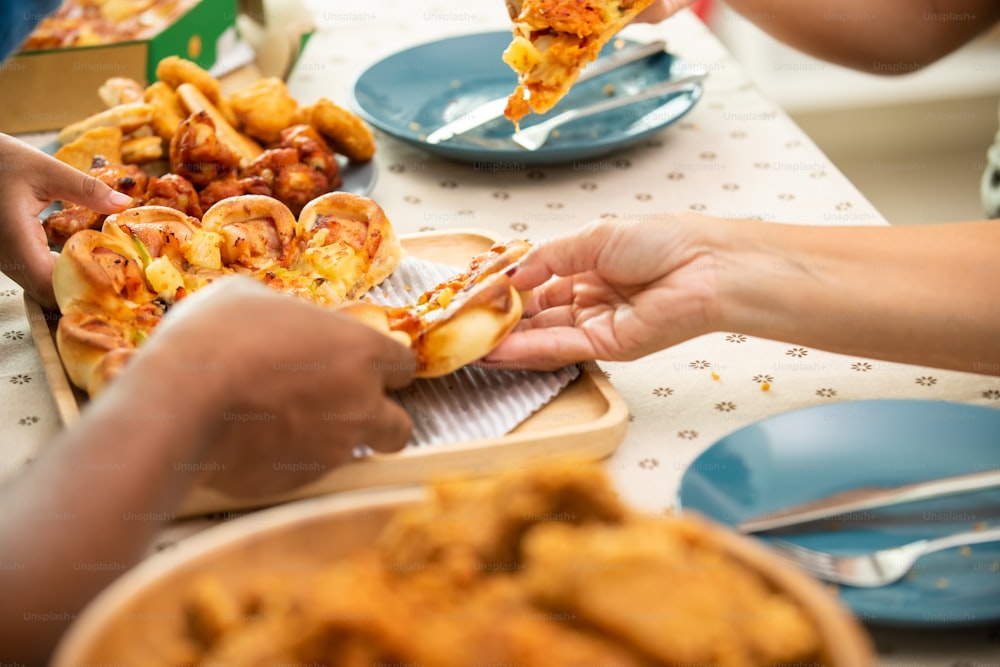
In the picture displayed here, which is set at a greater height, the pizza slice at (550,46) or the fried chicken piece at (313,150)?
the pizza slice at (550,46)

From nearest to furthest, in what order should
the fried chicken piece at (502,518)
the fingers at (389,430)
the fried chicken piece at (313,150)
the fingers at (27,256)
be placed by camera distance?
the fried chicken piece at (502,518) < the fingers at (389,430) < the fingers at (27,256) < the fried chicken piece at (313,150)

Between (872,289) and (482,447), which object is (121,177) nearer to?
(482,447)

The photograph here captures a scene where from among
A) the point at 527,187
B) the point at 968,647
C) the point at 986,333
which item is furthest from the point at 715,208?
the point at 968,647

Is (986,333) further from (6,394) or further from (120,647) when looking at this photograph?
(6,394)

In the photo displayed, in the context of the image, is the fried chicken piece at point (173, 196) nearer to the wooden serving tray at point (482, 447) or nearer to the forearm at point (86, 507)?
the wooden serving tray at point (482, 447)

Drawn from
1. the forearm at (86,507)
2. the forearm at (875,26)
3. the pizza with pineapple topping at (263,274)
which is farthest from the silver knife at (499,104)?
the forearm at (86,507)

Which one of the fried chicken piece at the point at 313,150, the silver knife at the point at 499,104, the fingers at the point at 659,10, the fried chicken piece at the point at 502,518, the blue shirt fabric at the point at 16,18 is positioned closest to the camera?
the fried chicken piece at the point at 502,518

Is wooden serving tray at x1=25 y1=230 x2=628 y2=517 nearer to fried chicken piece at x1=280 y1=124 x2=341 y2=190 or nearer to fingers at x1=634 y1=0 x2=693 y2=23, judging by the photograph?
fried chicken piece at x1=280 y1=124 x2=341 y2=190

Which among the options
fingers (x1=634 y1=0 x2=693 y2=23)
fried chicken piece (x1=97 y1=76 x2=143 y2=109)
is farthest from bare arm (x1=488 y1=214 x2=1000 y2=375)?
fried chicken piece (x1=97 y1=76 x2=143 y2=109)
